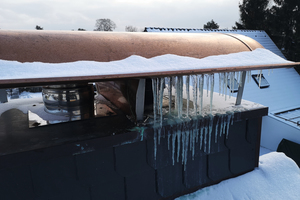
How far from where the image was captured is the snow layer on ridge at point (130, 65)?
1.13 metres

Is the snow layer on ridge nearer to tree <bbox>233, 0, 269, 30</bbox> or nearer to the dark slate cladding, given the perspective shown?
the dark slate cladding

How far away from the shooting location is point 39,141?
4.88 ft

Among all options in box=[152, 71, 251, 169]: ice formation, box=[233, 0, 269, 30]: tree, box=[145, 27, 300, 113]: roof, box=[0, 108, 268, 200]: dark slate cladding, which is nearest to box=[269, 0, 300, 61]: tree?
box=[233, 0, 269, 30]: tree

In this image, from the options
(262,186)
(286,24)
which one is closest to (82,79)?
(262,186)

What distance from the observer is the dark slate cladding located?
1.40 meters

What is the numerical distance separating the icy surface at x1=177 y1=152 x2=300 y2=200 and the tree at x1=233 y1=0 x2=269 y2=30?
17.0m

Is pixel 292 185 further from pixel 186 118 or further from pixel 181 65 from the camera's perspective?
pixel 181 65

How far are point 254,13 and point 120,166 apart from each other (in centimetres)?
1939

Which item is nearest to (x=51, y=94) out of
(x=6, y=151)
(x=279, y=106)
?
(x=6, y=151)

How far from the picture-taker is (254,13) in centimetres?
1691

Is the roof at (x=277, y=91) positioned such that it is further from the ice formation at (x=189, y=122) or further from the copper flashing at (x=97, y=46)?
the copper flashing at (x=97, y=46)

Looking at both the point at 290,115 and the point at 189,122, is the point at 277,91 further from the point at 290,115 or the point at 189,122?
the point at 189,122

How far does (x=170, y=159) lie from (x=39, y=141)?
1.11 meters

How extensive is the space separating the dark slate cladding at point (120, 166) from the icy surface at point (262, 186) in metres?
0.08
